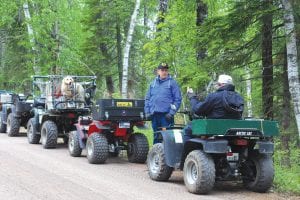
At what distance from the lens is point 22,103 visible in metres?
16.8

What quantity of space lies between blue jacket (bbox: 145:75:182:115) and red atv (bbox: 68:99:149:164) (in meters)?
1.12

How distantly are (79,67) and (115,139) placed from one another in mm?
14605

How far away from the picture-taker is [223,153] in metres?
8.05

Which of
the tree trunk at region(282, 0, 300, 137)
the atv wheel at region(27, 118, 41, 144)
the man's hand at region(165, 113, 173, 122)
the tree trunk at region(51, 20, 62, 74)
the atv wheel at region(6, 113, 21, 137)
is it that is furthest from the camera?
the tree trunk at region(51, 20, 62, 74)

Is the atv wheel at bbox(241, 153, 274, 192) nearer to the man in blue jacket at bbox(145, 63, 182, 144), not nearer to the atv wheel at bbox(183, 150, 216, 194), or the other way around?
the atv wheel at bbox(183, 150, 216, 194)

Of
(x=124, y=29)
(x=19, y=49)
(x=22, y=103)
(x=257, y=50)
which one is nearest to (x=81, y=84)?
(x=22, y=103)

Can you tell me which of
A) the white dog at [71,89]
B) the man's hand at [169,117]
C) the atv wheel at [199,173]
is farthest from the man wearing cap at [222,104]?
the white dog at [71,89]

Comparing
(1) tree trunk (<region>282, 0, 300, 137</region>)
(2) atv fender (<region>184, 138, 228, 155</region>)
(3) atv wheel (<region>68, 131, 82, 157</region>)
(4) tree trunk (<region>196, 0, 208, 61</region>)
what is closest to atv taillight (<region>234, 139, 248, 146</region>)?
(2) atv fender (<region>184, 138, 228, 155</region>)

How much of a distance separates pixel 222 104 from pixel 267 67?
15.7 feet

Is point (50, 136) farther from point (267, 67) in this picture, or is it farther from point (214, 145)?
point (214, 145)

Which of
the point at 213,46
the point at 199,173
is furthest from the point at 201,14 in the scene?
the point at 199,173

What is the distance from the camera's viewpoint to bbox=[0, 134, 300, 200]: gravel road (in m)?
7.84

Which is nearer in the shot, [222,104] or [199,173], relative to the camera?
[199,173]

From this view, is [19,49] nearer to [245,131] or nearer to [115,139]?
[115,139]
